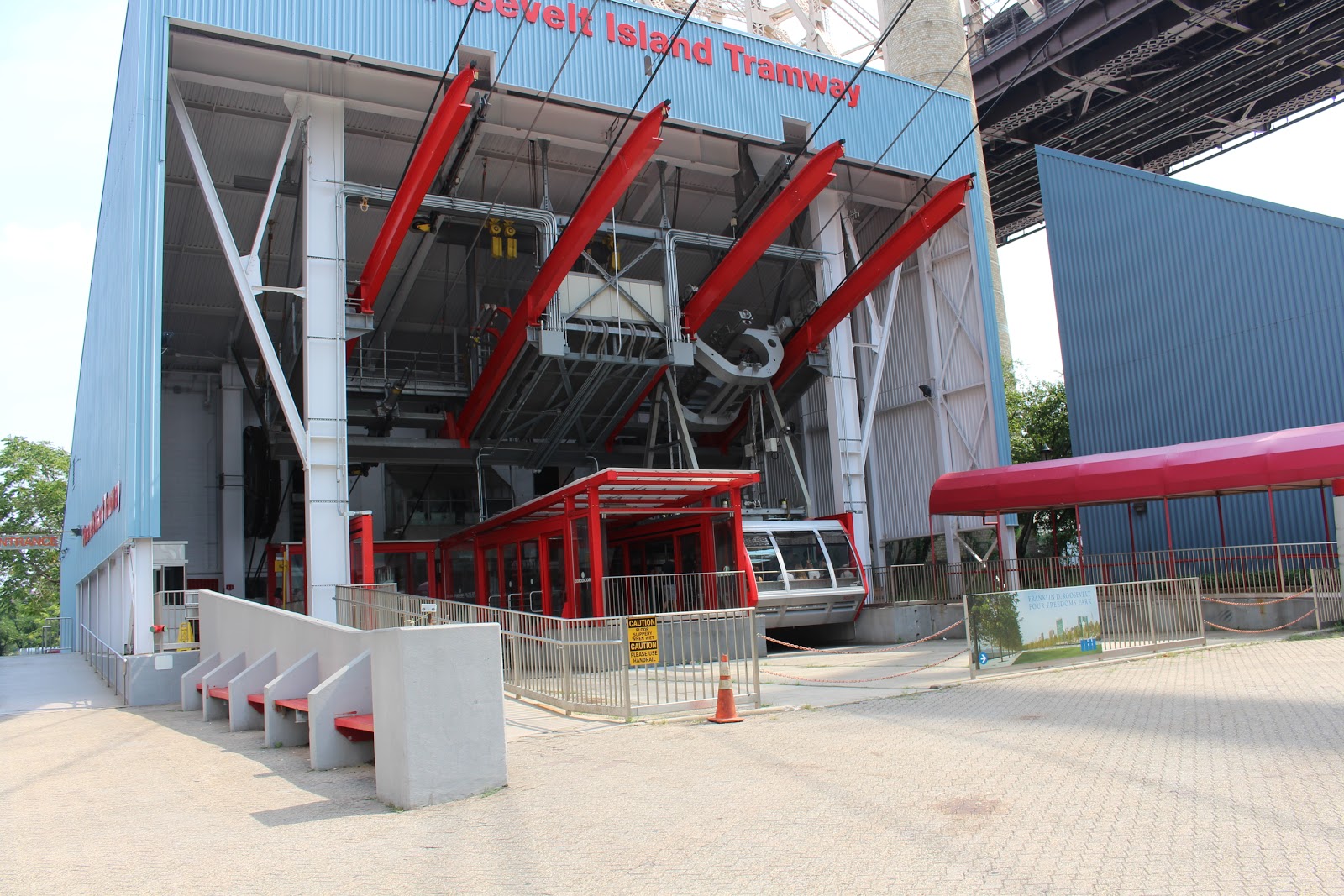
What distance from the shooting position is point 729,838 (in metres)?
5.84

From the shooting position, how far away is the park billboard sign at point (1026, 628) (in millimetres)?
12914

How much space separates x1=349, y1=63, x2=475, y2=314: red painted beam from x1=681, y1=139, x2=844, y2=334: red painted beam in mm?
6583

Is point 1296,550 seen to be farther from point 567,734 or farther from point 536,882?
point 536,882

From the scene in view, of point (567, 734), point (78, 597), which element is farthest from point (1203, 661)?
point (78, 597)

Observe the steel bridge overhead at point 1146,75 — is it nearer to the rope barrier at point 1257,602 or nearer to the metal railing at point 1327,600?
the rope barrier at point 1257,602

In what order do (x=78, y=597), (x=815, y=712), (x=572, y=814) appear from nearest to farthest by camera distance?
(x=572, y=814) → (x=815, y=712) → (x=78, y=597)

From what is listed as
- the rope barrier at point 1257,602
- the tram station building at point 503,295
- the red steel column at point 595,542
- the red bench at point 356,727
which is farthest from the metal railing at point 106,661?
the rope barrier at point 1257,602

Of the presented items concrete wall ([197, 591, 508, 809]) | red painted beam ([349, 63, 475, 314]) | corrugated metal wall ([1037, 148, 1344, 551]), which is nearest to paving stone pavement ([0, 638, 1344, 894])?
concrete wall ([197, 591, 508, 809])

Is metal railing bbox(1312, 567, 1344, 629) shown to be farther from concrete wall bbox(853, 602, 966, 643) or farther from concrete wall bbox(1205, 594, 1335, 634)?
concrete wall bbox(853, 602, 966, 643)

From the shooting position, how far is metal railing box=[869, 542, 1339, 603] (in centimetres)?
1877

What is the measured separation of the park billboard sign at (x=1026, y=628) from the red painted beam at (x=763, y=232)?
1092 centimetres

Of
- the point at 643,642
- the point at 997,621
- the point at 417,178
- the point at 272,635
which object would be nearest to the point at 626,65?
the point at 417,178

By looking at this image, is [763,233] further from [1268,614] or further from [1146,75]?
[1146,75]

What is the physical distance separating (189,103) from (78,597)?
1948cm
